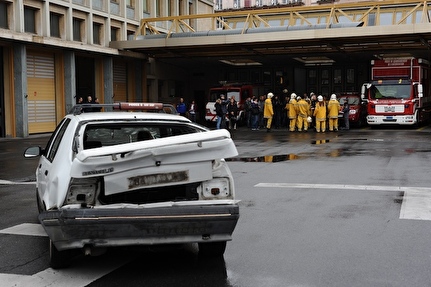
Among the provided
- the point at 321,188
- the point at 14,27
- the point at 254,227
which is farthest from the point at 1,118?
the point at 254,227

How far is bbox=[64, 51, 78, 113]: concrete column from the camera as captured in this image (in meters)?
29.8

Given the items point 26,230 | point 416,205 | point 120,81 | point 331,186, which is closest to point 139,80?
point 120,81

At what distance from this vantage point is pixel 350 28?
27.3m

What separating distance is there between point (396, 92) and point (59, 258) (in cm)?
2615

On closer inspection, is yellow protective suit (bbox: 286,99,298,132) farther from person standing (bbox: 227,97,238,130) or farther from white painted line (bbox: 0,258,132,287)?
white painted line (bbox: 0,258,132,287)

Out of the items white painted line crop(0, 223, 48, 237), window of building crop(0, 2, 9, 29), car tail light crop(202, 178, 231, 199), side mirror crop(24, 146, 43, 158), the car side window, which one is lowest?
white painted line crop(0, 223, 48, 237)

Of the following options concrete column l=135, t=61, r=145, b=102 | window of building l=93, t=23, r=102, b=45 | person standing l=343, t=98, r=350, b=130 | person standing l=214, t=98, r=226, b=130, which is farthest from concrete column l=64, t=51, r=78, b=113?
person standing l=343, t=98, r=350, b=130

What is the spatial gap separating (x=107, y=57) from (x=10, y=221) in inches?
1051

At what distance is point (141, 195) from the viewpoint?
5445 millimetres

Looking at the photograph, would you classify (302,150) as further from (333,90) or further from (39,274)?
(333,90)

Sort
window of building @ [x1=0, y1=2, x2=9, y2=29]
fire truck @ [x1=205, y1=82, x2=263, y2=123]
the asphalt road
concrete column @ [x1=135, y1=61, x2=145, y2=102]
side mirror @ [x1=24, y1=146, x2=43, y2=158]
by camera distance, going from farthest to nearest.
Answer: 1. concrete column @ [x1=135, y1=61, x2=145, y2=102]
2. fire truck @ [x1=205, y1=82, x2=263, y2=123]
3. window of building @ [x1=0, y1=2, x2=9, y2=29]
4. side mirror @ [x1=24, y1=146, x2=43, y2=158]
5. the asphalt road

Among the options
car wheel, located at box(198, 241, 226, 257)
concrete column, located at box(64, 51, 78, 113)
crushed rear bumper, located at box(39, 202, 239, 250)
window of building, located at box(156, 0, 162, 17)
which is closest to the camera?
crushed rear bumper, located at box(39, 202, 239, 250)

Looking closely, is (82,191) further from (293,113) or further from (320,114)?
(293,113)

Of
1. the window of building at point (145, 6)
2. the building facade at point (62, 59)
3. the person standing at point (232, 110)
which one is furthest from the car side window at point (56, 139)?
the window of building at point (145, 6)
